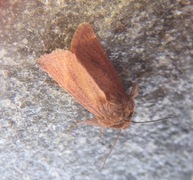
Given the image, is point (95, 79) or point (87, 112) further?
point (87, 112)

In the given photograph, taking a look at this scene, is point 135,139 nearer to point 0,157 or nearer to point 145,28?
point 145,28

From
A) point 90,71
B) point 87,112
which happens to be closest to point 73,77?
point 90,71

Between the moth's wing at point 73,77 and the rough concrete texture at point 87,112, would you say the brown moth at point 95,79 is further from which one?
the rough concrete texture at point 87,112

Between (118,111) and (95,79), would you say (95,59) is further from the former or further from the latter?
(118,111)

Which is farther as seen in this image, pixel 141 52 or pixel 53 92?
pixel 53 92

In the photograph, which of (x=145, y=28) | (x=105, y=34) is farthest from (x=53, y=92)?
(x=145, y=28)

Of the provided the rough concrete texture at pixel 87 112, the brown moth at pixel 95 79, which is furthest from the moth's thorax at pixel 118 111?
the rough concrete texture at pixel 87 112

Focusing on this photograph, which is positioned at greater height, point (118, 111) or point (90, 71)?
point (90, 71)
